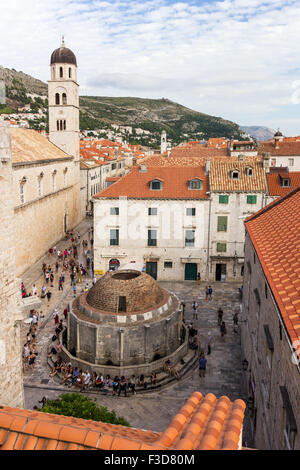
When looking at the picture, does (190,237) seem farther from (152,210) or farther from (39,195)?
(39,195)

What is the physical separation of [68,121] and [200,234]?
33.0 metres

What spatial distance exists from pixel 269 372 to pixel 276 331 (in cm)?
205

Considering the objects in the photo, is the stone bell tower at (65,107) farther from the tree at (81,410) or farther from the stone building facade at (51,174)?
the tree at (81,410)

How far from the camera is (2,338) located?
500 inches

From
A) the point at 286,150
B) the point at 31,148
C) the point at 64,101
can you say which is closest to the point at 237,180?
the point at 31,148

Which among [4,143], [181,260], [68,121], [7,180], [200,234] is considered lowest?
[181,260]

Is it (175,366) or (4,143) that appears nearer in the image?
(4,143)

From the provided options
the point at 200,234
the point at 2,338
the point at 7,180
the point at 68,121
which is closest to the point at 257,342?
the point at 2,338

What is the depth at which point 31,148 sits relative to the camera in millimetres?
46625

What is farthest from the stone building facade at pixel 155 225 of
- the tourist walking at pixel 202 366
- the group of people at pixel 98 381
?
the group of people at pixel 98 381

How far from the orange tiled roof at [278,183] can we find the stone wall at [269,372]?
17.9 metres

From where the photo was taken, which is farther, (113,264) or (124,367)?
(113,264)

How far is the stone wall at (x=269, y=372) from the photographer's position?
385 inches
